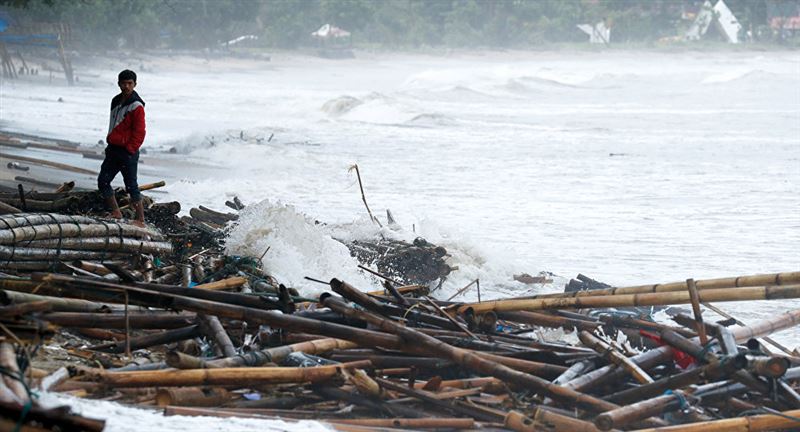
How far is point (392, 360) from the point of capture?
5.52m

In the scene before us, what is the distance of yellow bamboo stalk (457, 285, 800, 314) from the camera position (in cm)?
596

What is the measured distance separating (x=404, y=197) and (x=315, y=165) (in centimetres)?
511

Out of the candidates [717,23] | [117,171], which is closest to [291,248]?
[117,171]

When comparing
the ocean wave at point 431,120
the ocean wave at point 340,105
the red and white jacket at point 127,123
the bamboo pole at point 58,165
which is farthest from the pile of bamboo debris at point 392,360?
the ocean wave at point 340,105

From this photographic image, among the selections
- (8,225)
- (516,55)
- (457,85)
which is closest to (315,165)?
(8,225)

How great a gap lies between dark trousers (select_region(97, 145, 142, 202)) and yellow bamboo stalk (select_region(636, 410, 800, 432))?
236 inches

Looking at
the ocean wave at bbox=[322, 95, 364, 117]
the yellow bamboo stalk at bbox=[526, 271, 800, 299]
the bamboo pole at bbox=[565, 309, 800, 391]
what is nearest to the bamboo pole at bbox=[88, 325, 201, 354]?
the bamboo pole at bbox=[565, 309, 800, 391]

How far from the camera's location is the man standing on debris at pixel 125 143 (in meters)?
9.53

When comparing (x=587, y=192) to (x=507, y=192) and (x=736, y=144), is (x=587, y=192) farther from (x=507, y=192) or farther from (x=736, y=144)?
(x=736, y=144)

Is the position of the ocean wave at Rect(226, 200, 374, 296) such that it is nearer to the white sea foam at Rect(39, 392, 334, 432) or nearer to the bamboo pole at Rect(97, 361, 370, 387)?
the bamboo pole at Rect(97, 361, 370, 387)

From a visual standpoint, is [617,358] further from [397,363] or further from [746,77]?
[746,77]

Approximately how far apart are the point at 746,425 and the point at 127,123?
655 centimetres

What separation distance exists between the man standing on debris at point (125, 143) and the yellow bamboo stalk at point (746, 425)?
583 cm

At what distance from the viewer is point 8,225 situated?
7566mm
